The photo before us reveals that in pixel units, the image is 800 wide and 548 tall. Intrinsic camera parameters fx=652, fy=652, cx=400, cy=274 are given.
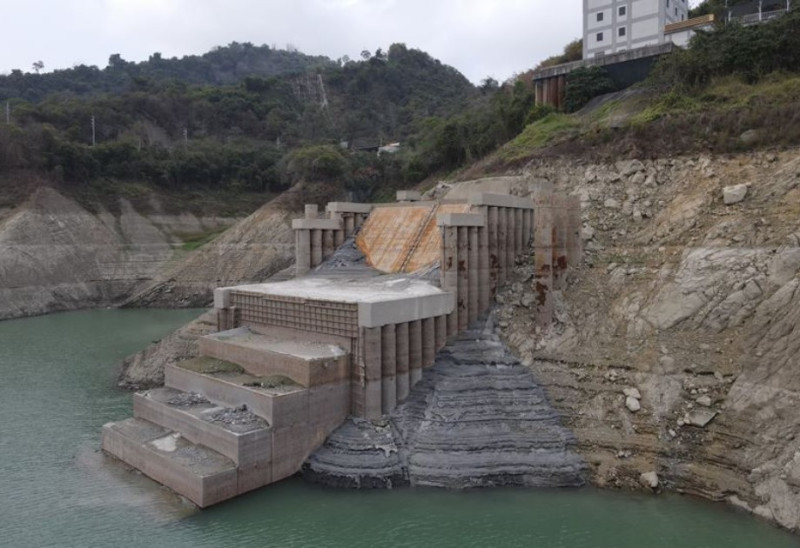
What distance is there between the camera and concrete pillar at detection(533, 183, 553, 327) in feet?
75.6

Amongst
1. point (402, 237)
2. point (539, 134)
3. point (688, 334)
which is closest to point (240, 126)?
point (539, 134)

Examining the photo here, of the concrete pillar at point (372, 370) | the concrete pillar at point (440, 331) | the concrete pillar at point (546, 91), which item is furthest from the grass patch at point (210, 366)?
the concrete pillar at point (546, 91)

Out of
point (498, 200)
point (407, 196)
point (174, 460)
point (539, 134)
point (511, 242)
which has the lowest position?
point (174, 460)

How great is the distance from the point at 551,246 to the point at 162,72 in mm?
136717

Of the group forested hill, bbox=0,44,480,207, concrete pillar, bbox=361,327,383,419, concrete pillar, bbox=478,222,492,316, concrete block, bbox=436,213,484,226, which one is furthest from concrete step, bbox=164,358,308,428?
forested hill, bbox=0,44,480,207

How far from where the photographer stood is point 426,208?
96.2ft

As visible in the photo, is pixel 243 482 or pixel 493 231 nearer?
pixel 243 482

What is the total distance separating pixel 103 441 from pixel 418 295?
1138cm

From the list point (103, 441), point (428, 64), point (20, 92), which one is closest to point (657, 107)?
point (103, 441)

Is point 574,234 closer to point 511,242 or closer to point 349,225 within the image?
point 511,242

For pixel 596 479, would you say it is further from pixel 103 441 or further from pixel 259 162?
pixel 259 162

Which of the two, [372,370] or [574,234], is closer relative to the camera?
[372,370]

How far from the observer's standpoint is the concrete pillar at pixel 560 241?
2361 centimetres

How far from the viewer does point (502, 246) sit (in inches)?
978
